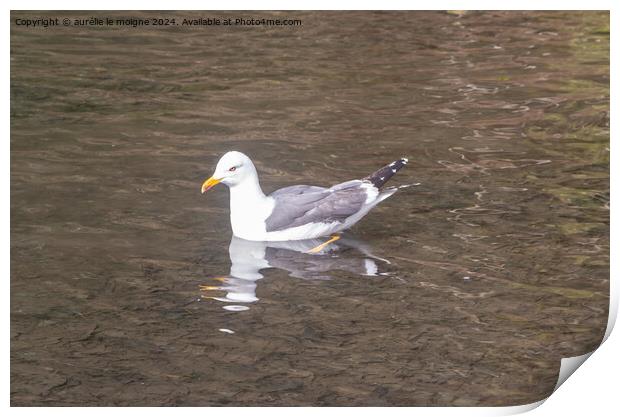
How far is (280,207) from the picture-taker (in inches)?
373

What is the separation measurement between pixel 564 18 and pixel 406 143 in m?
3.72

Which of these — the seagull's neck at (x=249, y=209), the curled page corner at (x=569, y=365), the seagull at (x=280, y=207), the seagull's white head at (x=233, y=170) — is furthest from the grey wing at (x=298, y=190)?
the curled page corner at (x=569, y=365)

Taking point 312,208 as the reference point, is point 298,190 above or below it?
above

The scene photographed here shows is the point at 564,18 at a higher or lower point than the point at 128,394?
higher

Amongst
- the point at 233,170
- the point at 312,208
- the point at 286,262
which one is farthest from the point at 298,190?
the point at 286,262

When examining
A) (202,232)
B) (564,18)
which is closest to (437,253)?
(202,232)

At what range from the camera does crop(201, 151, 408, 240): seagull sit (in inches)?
372

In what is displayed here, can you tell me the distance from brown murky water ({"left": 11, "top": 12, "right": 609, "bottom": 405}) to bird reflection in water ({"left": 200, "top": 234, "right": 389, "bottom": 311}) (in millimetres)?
26

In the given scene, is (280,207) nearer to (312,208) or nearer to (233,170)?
(312,208)

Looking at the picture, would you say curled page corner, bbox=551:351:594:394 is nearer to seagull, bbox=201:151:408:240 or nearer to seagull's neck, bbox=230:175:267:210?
seagull, bbox=201:151:408:240

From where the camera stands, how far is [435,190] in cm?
1056

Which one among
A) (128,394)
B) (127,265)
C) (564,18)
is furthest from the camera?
(564,18)

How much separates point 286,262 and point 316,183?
1592 mm

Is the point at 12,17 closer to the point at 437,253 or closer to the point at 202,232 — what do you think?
the point at 202,232
